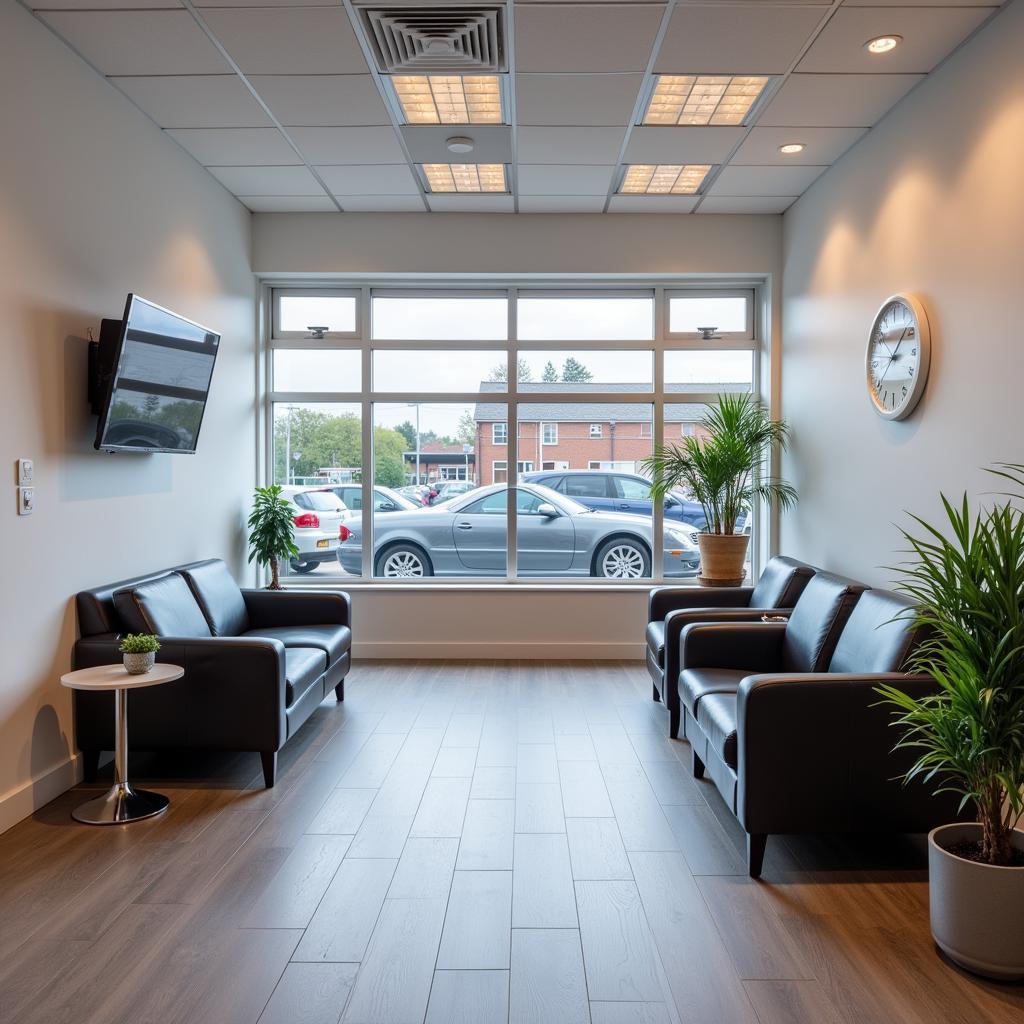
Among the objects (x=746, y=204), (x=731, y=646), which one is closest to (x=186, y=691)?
(x=731, y=646)

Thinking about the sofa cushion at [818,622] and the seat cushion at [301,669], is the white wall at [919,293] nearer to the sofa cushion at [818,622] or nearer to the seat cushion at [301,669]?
the sofa cushion at [818,622]

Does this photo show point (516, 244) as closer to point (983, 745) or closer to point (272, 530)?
point (272, 530)

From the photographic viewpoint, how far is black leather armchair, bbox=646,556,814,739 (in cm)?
416

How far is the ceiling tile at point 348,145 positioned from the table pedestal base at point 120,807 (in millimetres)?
3213

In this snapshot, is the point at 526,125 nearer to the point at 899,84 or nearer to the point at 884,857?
the point at 899,84

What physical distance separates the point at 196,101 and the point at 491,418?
9.30ft

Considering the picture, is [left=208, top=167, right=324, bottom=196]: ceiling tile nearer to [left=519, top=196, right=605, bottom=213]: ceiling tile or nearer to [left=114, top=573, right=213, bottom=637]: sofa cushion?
[left=519, top=196, right=605, bottom=213]: ceiling tile

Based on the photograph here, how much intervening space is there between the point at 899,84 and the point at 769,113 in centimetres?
58

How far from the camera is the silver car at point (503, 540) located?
6.08 meters

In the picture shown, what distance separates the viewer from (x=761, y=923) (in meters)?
2.39

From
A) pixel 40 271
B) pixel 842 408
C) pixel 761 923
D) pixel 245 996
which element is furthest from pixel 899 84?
pixel 245 996

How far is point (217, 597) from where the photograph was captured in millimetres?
4371

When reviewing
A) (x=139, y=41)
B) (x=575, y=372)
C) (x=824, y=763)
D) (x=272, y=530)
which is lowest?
(x=824, y=763)

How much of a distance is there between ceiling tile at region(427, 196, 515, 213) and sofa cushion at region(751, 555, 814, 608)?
9.33ft
